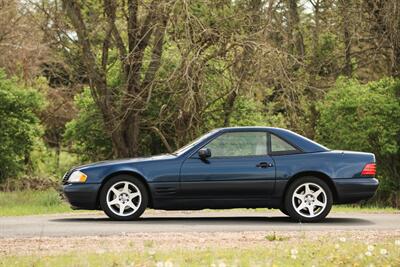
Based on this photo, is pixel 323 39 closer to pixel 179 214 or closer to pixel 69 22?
pixel 69 22

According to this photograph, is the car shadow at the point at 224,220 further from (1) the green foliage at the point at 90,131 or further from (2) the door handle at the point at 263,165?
(1) the green foliage at the point at 90,131

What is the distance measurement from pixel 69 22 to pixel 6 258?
50.1 feet

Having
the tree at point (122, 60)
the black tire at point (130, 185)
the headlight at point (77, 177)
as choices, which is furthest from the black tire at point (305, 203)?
the tree at point (122, 60)

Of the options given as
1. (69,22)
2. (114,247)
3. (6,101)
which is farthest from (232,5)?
(114,247)

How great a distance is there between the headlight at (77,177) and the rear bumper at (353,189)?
3.75m

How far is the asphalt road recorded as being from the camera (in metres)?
12.1

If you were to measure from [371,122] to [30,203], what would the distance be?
9789 mm

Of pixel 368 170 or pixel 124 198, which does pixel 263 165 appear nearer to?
pixel 368 170

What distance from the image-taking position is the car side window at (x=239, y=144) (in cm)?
1353

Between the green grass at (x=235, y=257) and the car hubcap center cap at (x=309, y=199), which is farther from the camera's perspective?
the car hubcap center cap at (x=309, y=199)

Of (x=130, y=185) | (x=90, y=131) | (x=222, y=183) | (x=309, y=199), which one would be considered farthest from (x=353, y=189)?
(x=90, y=131)

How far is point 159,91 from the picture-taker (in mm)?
22953

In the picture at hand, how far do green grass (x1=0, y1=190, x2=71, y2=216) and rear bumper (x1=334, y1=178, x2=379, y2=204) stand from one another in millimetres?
6177

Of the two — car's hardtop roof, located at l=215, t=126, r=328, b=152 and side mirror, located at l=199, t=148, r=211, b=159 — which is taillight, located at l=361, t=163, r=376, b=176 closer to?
car's hardtop roof, located at l=215, t=126, r=328, b=152
